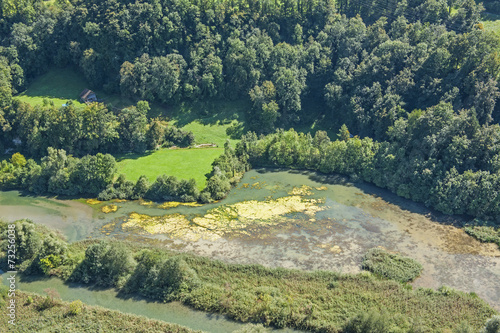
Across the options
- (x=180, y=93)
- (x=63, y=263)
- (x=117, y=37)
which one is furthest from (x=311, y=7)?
(x=63, y=263)

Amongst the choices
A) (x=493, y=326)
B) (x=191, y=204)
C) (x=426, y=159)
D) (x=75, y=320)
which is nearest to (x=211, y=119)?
(x=191, y=204)

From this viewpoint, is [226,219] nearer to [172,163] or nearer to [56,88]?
[172,163]

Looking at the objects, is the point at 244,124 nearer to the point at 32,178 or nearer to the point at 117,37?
the point at 117,37

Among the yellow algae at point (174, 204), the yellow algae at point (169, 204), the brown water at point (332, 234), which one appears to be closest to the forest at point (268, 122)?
the yellow algae at point (174, 204)

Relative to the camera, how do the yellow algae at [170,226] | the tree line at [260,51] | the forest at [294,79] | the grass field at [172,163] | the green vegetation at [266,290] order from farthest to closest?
the tree line at [260,51]
the grass field at [172,163]
the forest at [294,79]
the yellow algae at [170,226]
the green vegetation at [266,290]

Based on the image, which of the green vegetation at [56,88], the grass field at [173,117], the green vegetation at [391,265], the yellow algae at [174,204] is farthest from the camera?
A: the green vegetation at [56,88]

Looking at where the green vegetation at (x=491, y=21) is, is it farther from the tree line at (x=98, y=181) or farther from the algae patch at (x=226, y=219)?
the tree line at (x=98, y=181)

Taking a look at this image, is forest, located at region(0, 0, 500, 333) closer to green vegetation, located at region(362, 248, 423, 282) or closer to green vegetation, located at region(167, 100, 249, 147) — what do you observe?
green vegetation, located at region(362, 248, 423, 282)
